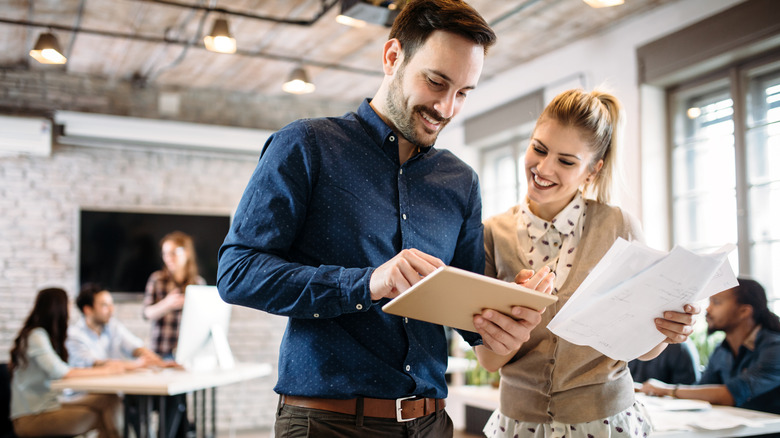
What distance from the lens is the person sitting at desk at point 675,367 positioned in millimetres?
3883

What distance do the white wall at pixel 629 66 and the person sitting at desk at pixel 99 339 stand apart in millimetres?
3434

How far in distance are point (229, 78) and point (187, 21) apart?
Answer: 160 cm

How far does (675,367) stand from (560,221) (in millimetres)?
2566

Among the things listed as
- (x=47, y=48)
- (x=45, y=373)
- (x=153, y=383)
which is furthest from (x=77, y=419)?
(x=47, y=48)

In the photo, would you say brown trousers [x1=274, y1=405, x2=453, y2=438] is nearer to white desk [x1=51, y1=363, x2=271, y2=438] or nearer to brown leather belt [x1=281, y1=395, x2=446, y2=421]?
brown leather belt [x1=281, y1=395, x2=446, y2=421]

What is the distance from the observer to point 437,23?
141cm

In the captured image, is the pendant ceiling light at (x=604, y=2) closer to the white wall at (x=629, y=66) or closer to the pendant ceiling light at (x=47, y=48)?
the white wall at (x=629, y=66)

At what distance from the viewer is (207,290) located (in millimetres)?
4148

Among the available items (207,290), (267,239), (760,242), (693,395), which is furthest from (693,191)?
(267,239)

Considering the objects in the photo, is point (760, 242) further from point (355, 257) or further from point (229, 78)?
point (229, 78)

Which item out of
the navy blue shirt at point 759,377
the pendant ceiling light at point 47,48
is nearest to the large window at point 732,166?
the navy blue shirt at point 759,377

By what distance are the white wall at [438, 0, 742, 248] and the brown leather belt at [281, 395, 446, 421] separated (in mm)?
3301

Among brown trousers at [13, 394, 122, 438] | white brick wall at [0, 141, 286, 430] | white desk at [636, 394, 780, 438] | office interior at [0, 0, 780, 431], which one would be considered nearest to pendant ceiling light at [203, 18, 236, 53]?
office interior at [0, 0, 780, 431]

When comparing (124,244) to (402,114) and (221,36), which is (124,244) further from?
(402,114)
